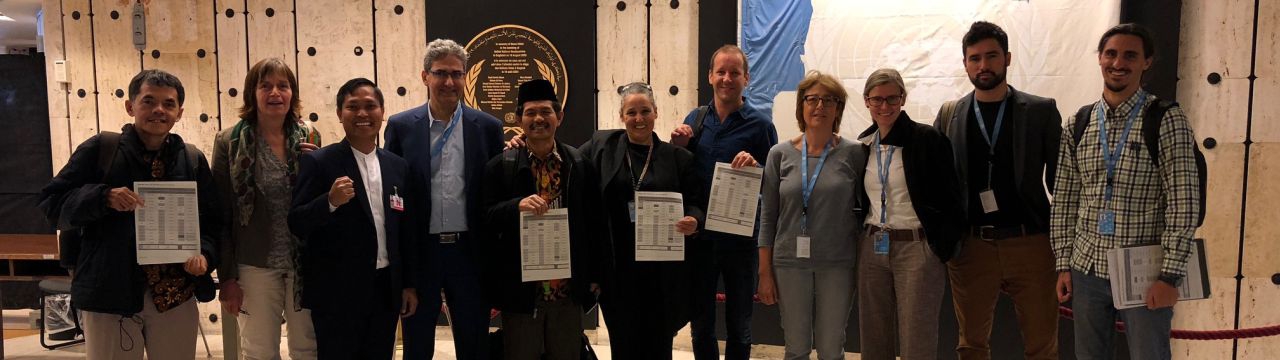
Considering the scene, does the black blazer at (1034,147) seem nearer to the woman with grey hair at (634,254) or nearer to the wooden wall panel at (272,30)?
the woman with grey hair at (634,254)

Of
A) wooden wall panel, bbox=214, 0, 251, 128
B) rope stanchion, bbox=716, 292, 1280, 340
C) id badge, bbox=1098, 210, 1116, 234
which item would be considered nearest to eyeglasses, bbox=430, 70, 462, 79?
id badge, bbox=1098, 210, 1116, 234

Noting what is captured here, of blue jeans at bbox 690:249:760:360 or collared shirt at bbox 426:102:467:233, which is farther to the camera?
→ blue jeans at bbox 690:249:760:360

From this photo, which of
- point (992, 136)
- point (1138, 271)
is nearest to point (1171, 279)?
point (1138, 271)

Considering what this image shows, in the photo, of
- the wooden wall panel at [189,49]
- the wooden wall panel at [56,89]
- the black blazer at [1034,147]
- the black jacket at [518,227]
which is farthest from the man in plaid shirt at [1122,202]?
the wooden wall panel at [56,89]

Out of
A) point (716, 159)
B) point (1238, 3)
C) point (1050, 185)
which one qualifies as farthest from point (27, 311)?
point (1238, 3)

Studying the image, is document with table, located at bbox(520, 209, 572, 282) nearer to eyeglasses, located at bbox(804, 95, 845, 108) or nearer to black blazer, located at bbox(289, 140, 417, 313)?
black blazer, located at bbox(289, 140, 417, 313)

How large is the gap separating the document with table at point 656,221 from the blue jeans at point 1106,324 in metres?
1.64

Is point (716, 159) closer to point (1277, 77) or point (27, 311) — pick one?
point (1277, 77)

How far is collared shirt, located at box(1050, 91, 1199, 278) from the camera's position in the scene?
258 centimetres

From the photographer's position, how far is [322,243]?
9.16 ft

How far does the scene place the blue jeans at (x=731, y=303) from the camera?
10.8 feet

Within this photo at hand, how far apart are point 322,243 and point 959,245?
8.59 feet

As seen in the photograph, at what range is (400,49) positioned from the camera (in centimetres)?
539

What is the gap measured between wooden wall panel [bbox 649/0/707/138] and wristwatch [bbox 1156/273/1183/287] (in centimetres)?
294
